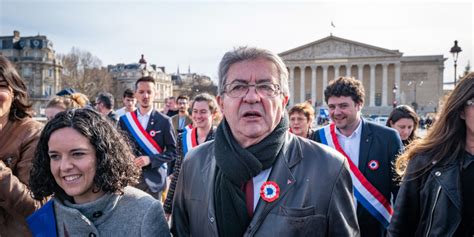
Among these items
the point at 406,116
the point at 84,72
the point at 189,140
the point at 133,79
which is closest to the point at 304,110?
the point at 406,116

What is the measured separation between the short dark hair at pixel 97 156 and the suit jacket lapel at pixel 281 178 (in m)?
0.85

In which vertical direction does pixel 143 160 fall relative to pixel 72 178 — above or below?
below

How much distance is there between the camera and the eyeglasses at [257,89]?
6.82 ft

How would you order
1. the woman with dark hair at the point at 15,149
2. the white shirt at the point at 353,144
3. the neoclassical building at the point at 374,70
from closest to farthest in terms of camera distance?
the woman with dark hair at the point at 15,149 → the white shirt at the point at 353,144 → the neoclassical building at the point at 374,70

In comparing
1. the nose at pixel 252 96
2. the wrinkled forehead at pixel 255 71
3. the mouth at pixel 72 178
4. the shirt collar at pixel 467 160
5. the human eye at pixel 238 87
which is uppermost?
the wrinkled forehead at pixel 255 71

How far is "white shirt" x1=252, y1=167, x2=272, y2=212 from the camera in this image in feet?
6.86

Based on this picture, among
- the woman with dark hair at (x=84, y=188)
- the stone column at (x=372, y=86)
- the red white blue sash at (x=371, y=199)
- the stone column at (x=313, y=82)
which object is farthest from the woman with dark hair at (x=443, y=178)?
the stone column at (x=372, y=86)

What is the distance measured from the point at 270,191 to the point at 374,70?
70.2m

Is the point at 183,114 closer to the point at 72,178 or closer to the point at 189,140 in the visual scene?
the point at 189,140

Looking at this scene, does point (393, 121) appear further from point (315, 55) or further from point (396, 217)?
point (315, 55)

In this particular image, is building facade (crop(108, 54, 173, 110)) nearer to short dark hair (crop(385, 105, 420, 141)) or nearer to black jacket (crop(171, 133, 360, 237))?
short dark hair (crop(385, 105, 420, 141))

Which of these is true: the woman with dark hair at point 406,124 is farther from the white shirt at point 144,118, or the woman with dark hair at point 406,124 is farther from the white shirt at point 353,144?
the white shirt at point 144,118

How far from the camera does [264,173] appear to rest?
2123 mm

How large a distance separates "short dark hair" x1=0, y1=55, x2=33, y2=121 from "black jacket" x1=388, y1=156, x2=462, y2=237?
2949mm
